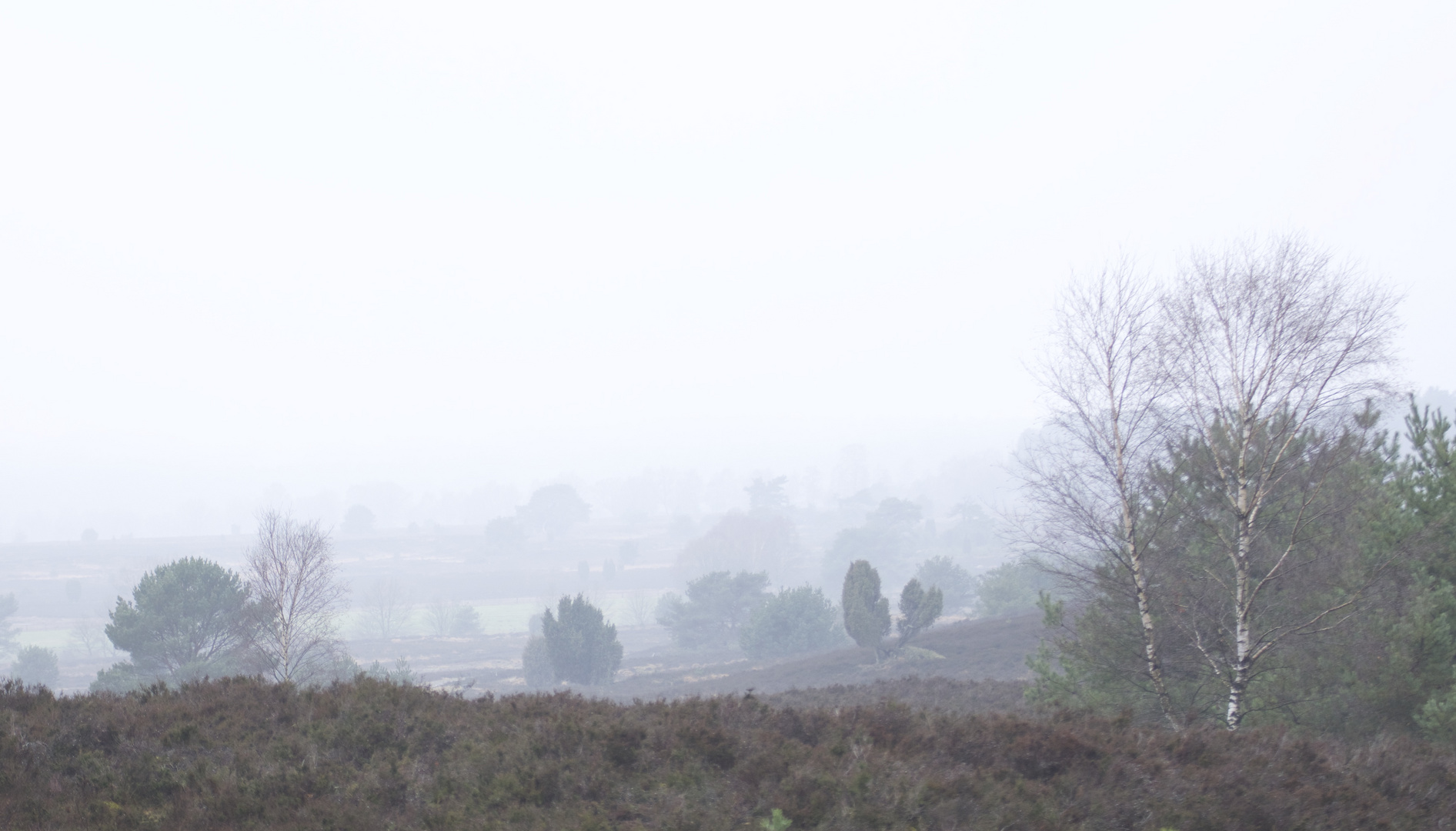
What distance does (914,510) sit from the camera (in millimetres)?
109312

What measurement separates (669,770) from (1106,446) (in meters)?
8.41

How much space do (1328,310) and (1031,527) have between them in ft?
16.7

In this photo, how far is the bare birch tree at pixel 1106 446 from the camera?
1070 centimetres

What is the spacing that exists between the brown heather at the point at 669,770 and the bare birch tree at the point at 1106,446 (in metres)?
3.36

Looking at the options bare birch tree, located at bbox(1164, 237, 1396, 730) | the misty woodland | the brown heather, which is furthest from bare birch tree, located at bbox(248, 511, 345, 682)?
bare birch tree, located at bbox(1164, 237, 1396, 730)

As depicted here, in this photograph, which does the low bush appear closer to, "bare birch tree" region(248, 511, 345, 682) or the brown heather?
"bare birch tree" region(248, 511, 345, 682)

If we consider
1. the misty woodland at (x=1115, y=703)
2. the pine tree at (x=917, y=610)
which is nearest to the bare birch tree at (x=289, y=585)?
the misty woodland at (x=1115, y=703)

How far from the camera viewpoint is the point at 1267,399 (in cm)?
995

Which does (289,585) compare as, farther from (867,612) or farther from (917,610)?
(917,610)

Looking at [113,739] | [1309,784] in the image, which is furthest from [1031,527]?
[113,739]

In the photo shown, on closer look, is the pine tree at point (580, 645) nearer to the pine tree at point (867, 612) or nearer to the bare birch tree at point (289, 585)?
the pine tree at point (867, 612)

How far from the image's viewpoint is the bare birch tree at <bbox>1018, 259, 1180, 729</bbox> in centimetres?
1070

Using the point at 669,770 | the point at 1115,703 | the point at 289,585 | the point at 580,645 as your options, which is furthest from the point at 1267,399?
the point at 580,645

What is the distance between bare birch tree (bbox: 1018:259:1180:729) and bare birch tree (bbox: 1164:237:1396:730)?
1.39 ft
